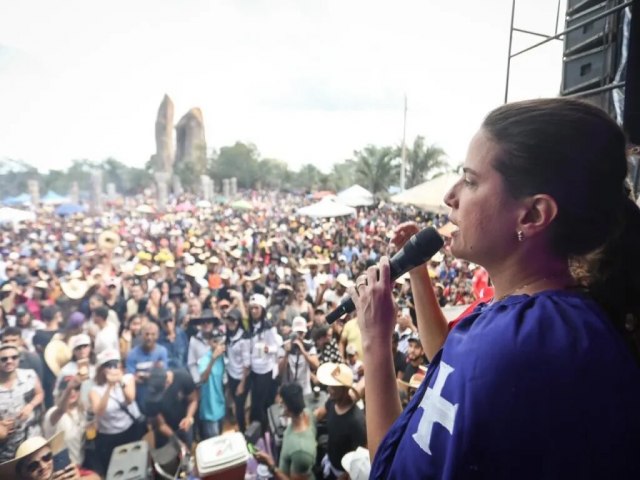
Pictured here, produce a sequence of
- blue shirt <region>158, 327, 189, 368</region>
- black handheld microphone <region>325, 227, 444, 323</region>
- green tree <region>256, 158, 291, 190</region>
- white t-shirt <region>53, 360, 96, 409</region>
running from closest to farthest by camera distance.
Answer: black handheld microphone <region>325, 227, 444, 323</region>
white t-shirt <region>53, 360, 96, 409</region>
blue shirt <region>158, 327, 189, 368</region>
green tree <region>256, 158, 291, 190</region>

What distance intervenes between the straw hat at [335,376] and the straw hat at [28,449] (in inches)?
78.3

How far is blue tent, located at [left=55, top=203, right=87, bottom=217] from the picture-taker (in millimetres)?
12828

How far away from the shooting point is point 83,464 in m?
3.36

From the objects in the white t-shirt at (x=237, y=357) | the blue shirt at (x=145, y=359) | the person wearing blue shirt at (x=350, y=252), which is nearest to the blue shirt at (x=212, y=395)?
the white t-shirt at (x=237, y=357)

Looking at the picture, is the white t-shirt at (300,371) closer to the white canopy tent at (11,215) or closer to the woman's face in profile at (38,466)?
the woman's face in profile at (38,466)

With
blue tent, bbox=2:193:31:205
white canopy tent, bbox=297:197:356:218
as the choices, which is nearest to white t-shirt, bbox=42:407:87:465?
white canopy tent, bbox=297:197:356:218

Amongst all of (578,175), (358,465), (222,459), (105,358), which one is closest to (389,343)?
(578,175)

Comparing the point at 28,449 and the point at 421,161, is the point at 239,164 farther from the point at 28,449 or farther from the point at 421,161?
the point at 28,449

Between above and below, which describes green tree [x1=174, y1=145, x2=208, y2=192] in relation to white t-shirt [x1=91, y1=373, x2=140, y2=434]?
above

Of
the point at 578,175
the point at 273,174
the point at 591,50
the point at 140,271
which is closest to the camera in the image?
the point at 578,175

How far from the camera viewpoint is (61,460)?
305 centimetres

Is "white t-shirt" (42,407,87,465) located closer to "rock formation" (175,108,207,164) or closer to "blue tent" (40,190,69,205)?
"blue tent" (40,190,69,205)

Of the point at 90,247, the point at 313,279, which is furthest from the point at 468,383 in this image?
the point at 90,247

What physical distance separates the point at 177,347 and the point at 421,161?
66.6 ft
